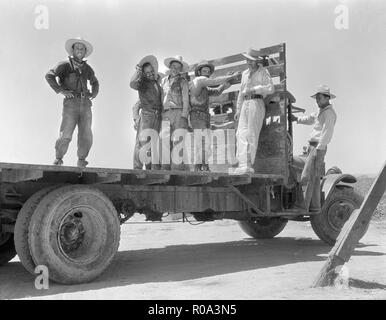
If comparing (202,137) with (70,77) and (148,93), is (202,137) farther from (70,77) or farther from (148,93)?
(70,77)

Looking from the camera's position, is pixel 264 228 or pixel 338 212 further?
pixel 264 228

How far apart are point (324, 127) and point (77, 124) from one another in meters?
3.98

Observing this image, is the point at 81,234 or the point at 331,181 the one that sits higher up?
the point at 331,181

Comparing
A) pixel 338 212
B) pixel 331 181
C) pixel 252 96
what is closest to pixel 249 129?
pixel 252 96

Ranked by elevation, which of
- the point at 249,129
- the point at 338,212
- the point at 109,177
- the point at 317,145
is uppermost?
the point at 249,129

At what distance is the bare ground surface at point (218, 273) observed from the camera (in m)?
4.68

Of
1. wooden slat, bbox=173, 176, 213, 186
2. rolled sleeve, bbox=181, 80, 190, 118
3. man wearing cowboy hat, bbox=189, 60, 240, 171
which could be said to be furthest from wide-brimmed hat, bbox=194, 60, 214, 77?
wooden slat, bbox=173, 176, 213, 186

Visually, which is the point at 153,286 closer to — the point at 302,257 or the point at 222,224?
the point at 302,257

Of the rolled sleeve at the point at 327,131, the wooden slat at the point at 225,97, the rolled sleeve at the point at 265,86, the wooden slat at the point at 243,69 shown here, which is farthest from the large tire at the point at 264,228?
the rolled sleeve at the point at 265,86

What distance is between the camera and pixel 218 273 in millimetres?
5988

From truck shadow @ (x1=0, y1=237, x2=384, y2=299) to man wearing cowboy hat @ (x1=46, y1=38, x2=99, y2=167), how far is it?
177 cm

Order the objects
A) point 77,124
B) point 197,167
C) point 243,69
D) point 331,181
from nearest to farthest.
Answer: point 77,124
point 197,167
point 243,69
point 331,181

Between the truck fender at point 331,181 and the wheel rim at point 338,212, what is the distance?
323 mm
